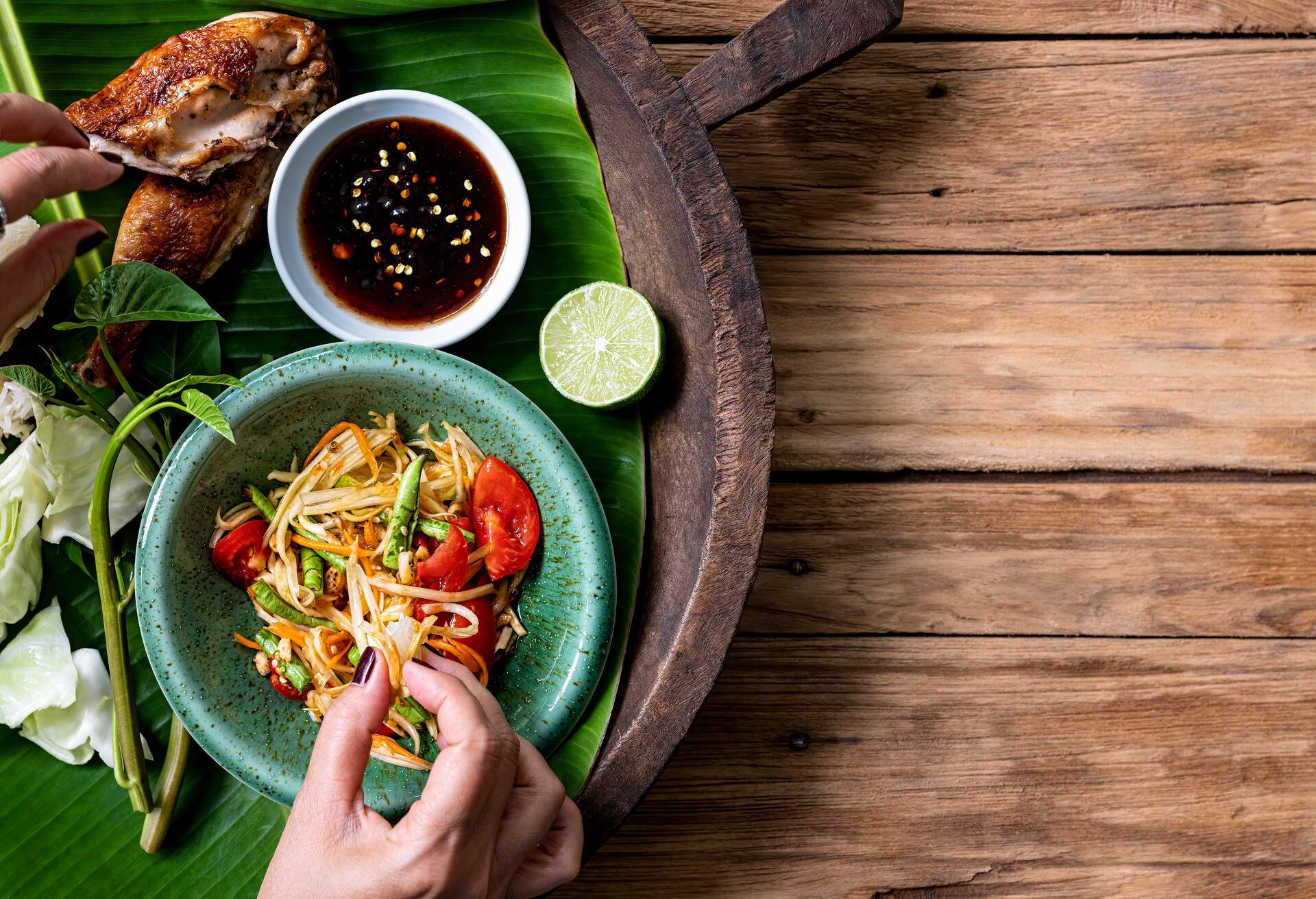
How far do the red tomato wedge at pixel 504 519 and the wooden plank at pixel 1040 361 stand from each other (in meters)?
0.95

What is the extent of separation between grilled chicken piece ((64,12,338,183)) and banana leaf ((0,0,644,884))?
0.15 m

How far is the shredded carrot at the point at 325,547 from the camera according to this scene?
231cm

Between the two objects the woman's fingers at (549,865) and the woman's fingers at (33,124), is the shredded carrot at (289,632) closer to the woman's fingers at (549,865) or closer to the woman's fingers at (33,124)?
the woman's fingers at (549,865)

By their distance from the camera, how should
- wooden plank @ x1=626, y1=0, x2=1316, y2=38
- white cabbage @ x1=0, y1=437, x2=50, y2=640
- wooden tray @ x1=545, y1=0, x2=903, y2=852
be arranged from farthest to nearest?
wooden plank @ x1=626, y1=0, x2=1316, y2=38, white cabbage @ x1=0, y1=437, x2=50, y2=640, wooden tray @ x1=545, y1=0, x2=903, y2=852

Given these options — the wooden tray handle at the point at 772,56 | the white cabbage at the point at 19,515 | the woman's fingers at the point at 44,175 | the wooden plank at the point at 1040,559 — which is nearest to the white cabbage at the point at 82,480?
the white cabbage at the point at 19,515

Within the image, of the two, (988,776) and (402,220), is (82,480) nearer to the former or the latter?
(402,220)

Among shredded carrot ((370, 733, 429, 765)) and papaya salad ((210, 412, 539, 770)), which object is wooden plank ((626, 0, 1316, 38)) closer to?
papaya salad ((210, 412, 539, 770))

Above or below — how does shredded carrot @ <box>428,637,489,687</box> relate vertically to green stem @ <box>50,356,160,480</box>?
below

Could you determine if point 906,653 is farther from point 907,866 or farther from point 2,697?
point 2,697

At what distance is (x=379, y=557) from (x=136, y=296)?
0.88 metres

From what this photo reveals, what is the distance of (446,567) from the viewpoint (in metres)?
2.27

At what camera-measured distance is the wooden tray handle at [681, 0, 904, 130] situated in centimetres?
219

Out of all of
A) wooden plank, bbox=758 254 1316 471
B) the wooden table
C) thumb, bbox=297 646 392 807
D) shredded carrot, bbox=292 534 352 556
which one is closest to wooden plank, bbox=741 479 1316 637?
the wooden table

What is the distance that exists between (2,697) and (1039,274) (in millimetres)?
3288
